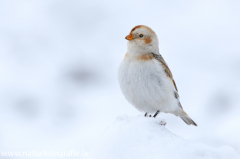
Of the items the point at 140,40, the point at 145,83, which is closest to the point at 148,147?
the point at 145,83

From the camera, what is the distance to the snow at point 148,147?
2.00 m

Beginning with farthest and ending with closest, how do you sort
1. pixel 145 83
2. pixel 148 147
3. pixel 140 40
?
pixel 140 40, pixel 145 83, pixel 148 147

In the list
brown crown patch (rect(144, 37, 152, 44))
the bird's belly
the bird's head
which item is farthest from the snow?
brown crown patch (rect(144, 37, 152, 44))

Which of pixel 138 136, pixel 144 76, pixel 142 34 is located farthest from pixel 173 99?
pixel 138 136

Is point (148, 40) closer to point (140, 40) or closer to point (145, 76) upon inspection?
point (140, 40)

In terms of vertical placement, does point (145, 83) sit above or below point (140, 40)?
below

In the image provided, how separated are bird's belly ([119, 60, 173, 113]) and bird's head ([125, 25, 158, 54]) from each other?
0.24 m

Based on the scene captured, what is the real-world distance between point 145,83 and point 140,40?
693mm

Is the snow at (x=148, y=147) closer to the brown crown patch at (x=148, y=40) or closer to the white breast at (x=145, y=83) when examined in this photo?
the white breast at (x=145, y=83)

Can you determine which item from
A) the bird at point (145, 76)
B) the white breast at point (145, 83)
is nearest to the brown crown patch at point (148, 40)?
the bird at point (145, 76)

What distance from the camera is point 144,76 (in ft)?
14.3

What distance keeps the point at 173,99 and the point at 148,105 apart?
484 mm

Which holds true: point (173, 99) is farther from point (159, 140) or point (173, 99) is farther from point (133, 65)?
point (159, 140)

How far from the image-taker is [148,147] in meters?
2.05
